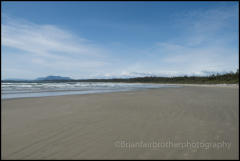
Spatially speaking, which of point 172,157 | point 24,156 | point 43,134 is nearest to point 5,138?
point 43,134

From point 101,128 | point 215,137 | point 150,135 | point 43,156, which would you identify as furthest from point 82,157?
point 215,137

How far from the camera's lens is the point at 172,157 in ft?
8.21

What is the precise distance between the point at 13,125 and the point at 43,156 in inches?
94.5

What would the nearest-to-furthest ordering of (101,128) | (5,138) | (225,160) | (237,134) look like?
(225,160) < (5,138) < (237,134) < (101,128)

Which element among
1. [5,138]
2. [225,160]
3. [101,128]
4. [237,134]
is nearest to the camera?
[225,160]

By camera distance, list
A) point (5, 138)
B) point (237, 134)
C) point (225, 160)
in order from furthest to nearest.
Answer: point (237, 134) < point (5, 138) < point (225, 160)

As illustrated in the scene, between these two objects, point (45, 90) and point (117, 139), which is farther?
point (45, 90)

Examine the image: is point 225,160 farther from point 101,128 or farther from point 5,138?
point 5,138

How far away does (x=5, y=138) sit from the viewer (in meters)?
3.25

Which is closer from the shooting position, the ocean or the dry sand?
the dry sand

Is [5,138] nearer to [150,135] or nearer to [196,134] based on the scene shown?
[150,135]

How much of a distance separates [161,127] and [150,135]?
0.70m

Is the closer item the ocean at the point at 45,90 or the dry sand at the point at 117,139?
the dry sand at the point at 117,139

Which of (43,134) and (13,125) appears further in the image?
(13,125)
